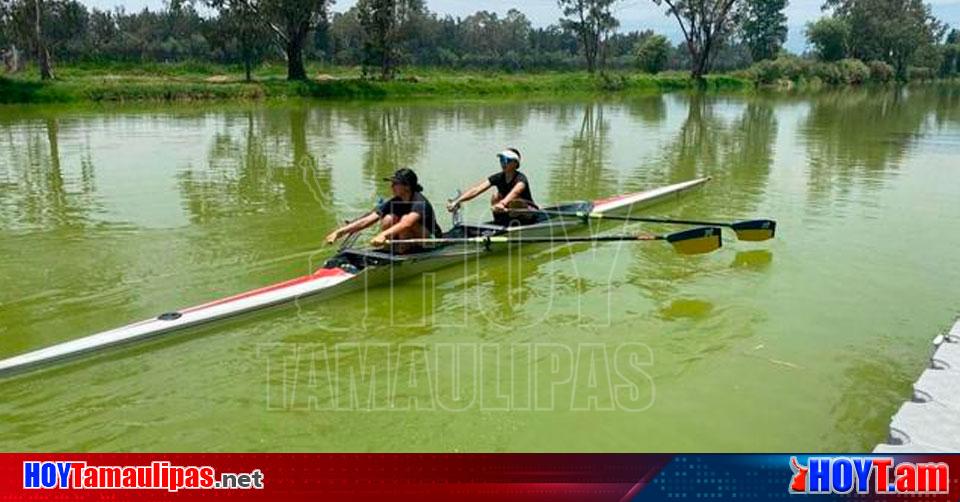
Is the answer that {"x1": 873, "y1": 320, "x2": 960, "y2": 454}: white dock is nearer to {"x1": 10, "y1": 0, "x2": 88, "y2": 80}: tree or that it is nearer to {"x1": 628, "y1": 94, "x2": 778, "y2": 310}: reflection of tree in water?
{"x1": 628, "y1": 94, "x2": 778, "y2": 310}: reflection of tree in water

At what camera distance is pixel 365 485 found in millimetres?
4520

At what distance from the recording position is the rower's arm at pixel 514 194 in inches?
389

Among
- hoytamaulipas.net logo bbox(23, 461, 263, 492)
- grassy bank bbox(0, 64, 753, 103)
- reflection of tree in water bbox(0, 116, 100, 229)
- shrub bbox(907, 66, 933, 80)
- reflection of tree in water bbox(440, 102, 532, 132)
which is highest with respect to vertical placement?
shrub bbox(907, 66, 933, 80)

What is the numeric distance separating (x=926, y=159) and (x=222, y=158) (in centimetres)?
1719

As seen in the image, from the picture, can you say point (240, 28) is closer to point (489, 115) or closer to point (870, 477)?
point (489, 115)

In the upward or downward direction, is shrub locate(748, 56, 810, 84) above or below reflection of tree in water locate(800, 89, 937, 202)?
above

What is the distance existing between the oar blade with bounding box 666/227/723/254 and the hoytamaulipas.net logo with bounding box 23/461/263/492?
5979 mm

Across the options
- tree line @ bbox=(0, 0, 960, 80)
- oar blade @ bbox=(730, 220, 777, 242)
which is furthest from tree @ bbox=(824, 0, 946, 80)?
oar blade @ bbox=(730, 220, 777, 242)

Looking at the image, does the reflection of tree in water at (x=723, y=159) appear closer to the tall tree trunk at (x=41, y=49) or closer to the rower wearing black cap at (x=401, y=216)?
the rower wearing black cap at (x=401, y=216)

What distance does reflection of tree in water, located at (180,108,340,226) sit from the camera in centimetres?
1214

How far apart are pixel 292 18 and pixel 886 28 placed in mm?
65963

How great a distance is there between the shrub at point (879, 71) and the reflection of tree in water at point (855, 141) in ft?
141

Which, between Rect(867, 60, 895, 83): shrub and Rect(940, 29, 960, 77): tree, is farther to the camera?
Rect(940, 29, 960, 77): tree

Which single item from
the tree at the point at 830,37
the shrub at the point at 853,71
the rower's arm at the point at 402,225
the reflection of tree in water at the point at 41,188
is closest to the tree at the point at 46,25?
the reflection of tree in water at the point at 41,188
